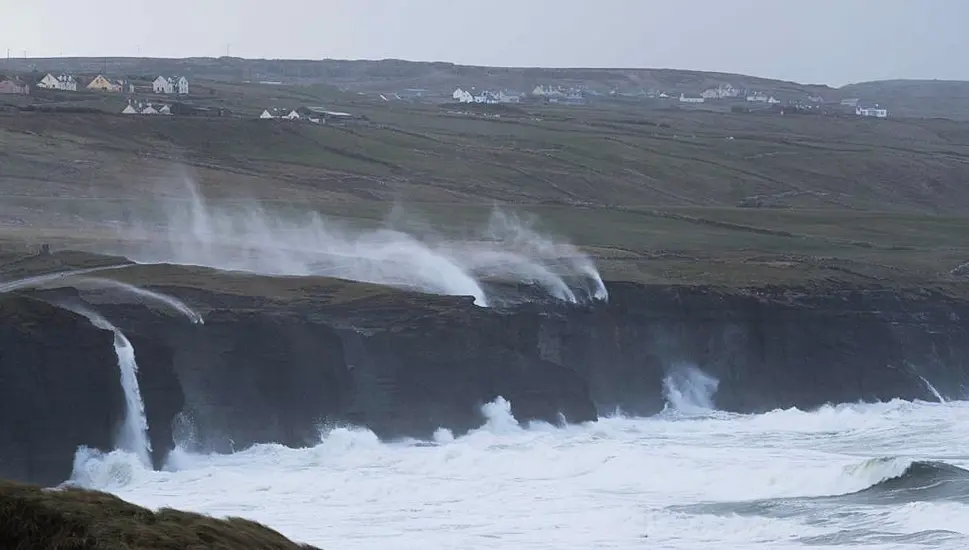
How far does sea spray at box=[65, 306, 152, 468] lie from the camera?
4638 cm

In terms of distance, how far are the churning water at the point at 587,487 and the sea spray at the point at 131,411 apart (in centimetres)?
55

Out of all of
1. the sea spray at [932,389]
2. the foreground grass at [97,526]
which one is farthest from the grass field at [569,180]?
the foreground grass at [97,526]

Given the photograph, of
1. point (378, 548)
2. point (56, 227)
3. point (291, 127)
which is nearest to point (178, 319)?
point (378, 548)

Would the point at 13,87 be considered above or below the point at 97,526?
above

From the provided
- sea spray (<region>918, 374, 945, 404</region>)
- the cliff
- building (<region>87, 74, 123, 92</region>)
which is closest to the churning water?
the cliff

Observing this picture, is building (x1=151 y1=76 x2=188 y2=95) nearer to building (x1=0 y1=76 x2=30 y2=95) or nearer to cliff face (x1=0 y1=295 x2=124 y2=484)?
building (x1=0 y1=76 x2=30 y2=95)

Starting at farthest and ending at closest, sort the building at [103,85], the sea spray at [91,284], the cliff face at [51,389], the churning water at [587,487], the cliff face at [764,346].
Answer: the building at [103,85], the cliff face at [764,346], the sea spray at [91,284], the cliff face at [51,389], the churning water at [587,487]

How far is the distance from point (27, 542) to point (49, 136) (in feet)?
278

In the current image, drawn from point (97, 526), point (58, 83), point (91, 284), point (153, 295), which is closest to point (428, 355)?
point (153, 295)

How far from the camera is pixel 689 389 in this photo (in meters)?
62.9

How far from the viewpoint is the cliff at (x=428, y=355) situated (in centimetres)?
4641

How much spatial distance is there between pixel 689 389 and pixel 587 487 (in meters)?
17.6

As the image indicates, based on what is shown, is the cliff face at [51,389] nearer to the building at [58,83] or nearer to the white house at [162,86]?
the building at [58,83]

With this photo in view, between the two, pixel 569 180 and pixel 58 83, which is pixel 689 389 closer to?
pixel 569 180
